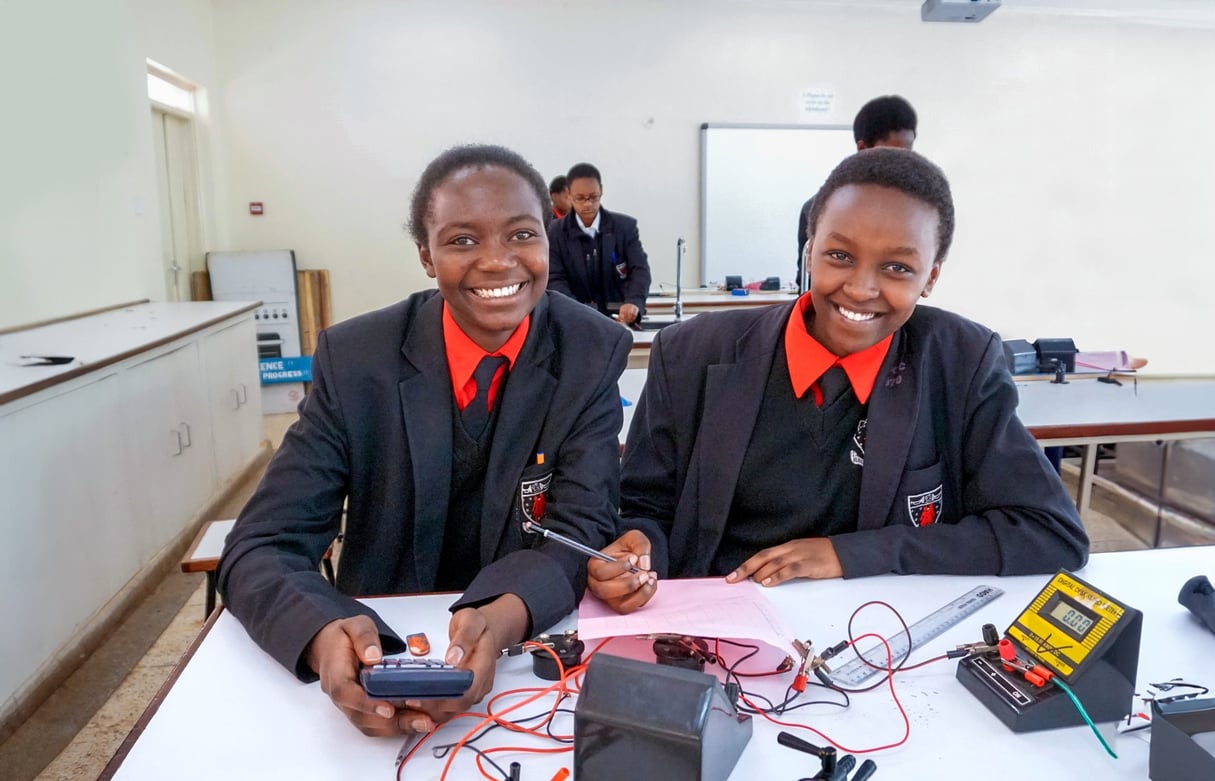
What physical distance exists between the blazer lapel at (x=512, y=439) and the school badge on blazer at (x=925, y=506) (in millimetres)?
628

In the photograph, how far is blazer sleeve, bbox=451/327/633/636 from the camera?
1.10m

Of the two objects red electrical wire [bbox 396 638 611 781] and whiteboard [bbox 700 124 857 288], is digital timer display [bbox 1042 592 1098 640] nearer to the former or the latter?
red electrical wire [bbox 396 638 611 781]

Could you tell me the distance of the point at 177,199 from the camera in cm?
550

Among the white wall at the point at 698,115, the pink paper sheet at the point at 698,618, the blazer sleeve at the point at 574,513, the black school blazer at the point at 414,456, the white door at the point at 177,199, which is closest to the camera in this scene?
the pink paper sheet at the point at 698,618

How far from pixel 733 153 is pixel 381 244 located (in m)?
2.88

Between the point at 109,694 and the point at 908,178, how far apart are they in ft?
7.98

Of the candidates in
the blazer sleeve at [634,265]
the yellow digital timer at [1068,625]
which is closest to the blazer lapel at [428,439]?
the yellow digital timer at [1068,625]

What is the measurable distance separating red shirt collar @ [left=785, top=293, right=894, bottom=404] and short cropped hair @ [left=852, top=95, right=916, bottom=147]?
1.99m

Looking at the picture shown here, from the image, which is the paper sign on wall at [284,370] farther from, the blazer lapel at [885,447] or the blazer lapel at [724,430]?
the blazer lapel at [885,447]

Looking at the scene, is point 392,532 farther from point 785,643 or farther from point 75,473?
point 75,473

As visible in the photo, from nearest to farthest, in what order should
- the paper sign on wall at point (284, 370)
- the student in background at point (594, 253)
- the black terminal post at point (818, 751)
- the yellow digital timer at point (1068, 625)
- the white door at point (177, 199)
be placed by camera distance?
the black terminal post at point (818, 751)
the yellow digital timer at point (1068, 625)
the student in background at point (594, 253)
the white door at point (177, 199)
the paper sign on wall at point (284, 370)

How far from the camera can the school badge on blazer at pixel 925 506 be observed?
1.37m

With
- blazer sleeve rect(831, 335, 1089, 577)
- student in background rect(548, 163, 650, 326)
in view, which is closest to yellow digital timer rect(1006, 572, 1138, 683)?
blazer sleeve rect(831, 335, 1089, 577)

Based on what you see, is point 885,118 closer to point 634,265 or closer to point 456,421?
point 634,265
